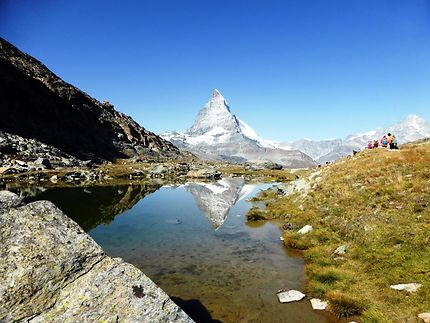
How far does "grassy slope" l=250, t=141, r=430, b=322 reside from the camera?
1748cm

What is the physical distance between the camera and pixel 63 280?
9789 millimetres

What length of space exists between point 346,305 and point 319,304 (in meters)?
1.45

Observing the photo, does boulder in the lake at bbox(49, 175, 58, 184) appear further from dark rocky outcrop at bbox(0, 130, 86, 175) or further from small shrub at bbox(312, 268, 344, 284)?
small shrub at bbox(312, 268, 344, 284)

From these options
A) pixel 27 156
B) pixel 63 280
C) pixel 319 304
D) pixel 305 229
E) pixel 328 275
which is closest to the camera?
pixel 63 280

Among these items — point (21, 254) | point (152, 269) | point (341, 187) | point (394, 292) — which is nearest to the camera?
point (21, 254)

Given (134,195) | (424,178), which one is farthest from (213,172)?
(424,178)

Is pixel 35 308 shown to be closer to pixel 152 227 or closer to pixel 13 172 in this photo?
pixel 152 227

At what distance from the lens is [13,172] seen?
98250 mm

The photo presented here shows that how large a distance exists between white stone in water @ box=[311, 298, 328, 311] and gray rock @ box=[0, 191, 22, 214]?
15.0m

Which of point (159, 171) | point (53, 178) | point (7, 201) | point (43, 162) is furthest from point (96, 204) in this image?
point (159, 171)

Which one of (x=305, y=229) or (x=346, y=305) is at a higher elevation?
(x=305, y=229)

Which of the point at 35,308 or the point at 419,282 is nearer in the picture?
the point at 35,308

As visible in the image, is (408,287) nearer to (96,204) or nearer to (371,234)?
(371,234)

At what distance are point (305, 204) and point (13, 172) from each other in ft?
294
